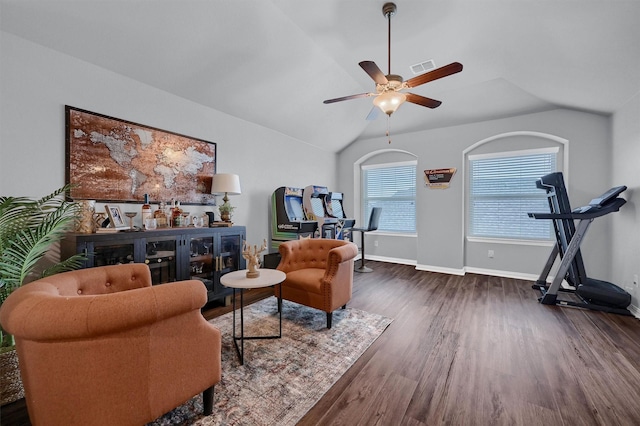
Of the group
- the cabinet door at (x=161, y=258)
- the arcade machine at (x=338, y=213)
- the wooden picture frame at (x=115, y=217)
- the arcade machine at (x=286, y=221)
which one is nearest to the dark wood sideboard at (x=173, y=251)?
the cabinet door at (x=161, y=258)

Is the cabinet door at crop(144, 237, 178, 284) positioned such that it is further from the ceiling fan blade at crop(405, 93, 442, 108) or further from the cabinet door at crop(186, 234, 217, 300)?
the ceiling fan blade at crop(405, 93, 442, 108)

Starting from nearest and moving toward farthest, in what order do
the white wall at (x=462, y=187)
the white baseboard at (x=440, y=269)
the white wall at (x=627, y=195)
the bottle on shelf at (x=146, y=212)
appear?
the bottle on shelf at (x=146, y=212) < the white wall at (x=627, y=195) < the white wall at (x=462, y=187) < the white baseboard at (x=440, y=269)

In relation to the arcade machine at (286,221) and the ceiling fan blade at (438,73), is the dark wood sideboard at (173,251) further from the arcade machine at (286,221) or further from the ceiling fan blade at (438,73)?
the ceiling fan blade at (438,73)

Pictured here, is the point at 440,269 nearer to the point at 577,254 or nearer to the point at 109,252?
the point at 577,254

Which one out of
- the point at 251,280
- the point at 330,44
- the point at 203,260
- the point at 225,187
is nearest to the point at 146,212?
the point at 203,260

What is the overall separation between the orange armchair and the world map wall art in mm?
1626

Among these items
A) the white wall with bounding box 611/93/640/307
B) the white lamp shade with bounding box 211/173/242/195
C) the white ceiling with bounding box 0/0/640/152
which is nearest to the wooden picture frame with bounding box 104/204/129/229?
the white lamp shade with bounding box 211/173/242/195

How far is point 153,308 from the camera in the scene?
1.17 m

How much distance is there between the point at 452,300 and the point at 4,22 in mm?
5434

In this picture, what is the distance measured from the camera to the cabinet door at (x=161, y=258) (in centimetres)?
264

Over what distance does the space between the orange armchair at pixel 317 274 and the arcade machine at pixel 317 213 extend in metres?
1.33

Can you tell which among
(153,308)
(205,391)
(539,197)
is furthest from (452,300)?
(153,308)

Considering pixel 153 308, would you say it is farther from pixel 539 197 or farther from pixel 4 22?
pixel 539 197

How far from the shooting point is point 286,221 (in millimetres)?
4406
